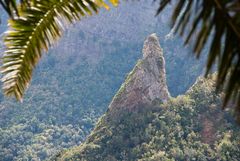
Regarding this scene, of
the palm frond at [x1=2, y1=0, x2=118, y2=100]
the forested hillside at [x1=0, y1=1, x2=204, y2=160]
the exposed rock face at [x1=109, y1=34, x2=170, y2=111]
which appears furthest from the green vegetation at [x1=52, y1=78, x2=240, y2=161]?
the forested hillside at [x1=0, y1=1, x2=204, y2=160]

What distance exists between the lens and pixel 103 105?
Result: 381 feet

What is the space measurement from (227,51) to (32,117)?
339 feet

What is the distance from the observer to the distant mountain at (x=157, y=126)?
3236cm

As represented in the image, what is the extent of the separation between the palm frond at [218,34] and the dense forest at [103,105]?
30.3 meters

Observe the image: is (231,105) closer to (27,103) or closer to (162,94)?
(162,94)

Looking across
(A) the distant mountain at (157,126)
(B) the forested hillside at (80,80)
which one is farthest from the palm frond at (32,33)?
(B) the forested hillside at (80,80)

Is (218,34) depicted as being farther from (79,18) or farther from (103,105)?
(103,105)

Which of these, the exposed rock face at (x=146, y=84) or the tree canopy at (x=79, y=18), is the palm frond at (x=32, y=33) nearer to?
the tree canopy at (x=79, y=18)

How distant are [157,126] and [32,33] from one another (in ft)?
110

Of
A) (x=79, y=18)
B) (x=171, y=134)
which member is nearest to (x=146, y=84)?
(x=171, y=134)

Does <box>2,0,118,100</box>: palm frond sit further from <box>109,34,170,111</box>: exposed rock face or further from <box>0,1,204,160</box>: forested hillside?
<box>0,1,204,160</box>: forested hillside

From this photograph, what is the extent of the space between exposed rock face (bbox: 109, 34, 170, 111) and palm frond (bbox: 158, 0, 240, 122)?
35.8 meters

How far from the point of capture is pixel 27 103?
343 ft

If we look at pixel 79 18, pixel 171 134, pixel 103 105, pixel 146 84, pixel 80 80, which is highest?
pixel 79 18
